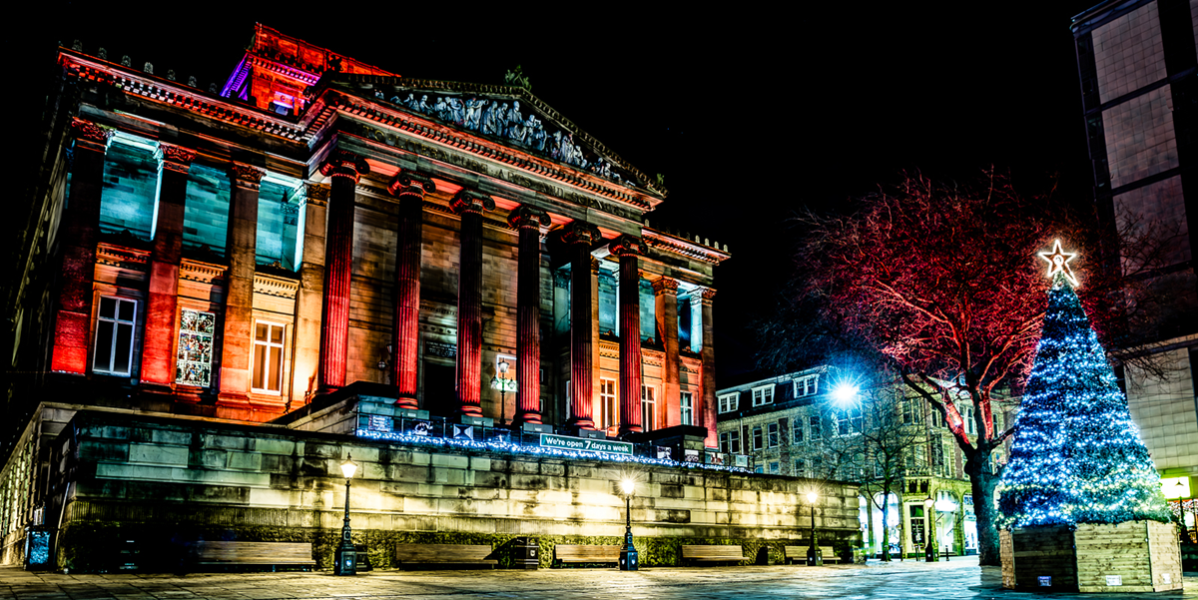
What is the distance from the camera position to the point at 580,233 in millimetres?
45188

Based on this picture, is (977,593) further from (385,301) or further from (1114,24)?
(1114,24)

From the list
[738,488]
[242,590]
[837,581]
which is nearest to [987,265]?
[837,581]

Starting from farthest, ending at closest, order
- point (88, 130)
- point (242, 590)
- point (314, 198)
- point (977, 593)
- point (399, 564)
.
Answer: point (314, 198) → point (88, 130) → point (399, 564) → point (977, 593) → point (242, 590)

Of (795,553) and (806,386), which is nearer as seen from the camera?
(795,553)

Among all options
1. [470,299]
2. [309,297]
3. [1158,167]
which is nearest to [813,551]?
[470,299]

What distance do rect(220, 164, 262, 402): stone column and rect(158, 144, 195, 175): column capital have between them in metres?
1.92

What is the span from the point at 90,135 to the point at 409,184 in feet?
41.0

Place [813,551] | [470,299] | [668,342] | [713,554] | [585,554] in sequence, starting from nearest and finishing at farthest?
[585,554]
[713,554]
[813,551]
[470,299]
[668,342]

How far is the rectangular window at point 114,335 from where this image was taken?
34.0 meters

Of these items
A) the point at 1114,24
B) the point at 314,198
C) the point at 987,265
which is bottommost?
the point at 987,265

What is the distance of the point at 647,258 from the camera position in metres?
52.7

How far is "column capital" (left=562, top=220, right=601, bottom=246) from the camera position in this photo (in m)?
45.2

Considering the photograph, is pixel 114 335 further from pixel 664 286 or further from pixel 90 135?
pixel 664 286

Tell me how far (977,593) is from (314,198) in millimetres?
31457
